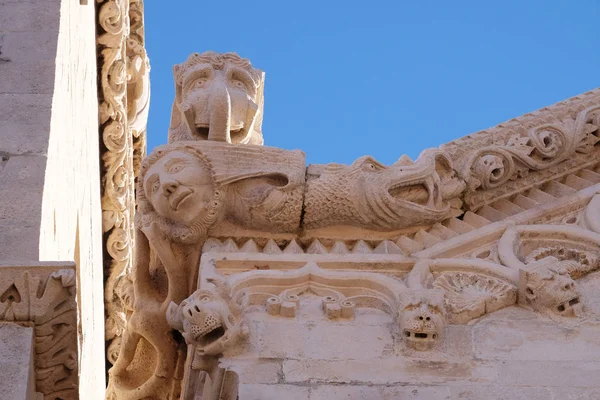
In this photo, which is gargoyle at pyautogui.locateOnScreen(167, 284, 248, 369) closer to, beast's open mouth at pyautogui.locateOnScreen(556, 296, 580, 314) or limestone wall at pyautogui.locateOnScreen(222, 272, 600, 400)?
limestone wall at pyautogui.locateOnScreen(222, 272, 600, 400)

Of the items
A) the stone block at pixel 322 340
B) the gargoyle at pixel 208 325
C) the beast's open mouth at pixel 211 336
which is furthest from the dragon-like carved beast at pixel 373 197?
the beast's open mouth at pixel 211 336

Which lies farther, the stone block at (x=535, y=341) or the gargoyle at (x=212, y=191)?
the gargoyle at (x=212, y=191)

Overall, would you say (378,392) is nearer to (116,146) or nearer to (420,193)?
(420,193)

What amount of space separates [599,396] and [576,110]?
262 centimetres

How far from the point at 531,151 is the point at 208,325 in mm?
2429

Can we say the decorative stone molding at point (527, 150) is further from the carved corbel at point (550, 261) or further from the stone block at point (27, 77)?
the stone block at point (27, 77)

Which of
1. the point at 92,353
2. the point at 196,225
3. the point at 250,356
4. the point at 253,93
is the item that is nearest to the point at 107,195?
the point at 92,353

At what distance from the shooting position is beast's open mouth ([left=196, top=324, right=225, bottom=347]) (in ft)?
27.6

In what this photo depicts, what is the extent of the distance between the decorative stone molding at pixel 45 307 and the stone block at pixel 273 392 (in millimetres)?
799

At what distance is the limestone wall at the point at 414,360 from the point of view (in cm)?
816

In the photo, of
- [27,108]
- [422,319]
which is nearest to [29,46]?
[27,108]

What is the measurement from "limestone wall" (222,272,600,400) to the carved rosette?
4390 millimetres

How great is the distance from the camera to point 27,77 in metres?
9.95

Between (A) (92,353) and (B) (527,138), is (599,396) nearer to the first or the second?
(B) (527,138)
